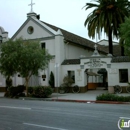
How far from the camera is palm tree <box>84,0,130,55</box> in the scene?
105 feet

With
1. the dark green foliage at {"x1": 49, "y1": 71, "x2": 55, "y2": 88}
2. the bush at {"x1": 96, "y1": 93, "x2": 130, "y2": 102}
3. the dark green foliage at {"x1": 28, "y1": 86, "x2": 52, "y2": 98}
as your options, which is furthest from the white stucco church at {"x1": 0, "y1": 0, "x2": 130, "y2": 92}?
the bush at {"x1": 96, "y1": 93, "x2": 130, "y2": 102}

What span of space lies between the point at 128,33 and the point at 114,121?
1365 centimetres

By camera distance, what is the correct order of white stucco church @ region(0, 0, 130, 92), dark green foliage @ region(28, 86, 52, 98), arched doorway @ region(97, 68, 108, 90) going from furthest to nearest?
arched doorway @ region(97, 68, 108, 90), white stucco church @ region(0, 0, 130, 92), dark green foliage @ region(28, 86, 52, 98)

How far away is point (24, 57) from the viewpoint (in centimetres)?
2431

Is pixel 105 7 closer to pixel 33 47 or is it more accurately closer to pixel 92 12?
pixel 92 12

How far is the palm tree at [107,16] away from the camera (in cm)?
3203

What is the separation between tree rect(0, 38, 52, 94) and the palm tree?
9.88 m

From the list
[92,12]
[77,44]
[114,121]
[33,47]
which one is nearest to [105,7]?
[92,12]

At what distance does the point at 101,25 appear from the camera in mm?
32219

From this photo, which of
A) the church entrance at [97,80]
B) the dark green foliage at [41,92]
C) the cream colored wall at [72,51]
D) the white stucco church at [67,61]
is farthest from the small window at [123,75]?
the church entrance at [97,80]

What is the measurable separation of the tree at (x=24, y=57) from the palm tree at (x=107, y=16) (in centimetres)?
988

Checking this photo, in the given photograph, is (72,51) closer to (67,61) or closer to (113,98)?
(67,61)

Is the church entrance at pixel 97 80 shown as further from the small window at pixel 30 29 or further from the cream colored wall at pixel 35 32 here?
the small window at pixel 30 29

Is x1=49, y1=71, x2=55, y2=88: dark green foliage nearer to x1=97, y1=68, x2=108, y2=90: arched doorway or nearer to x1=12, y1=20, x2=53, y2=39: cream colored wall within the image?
x1=12, y1=20, x2=53, y2=39: cream colored wall
